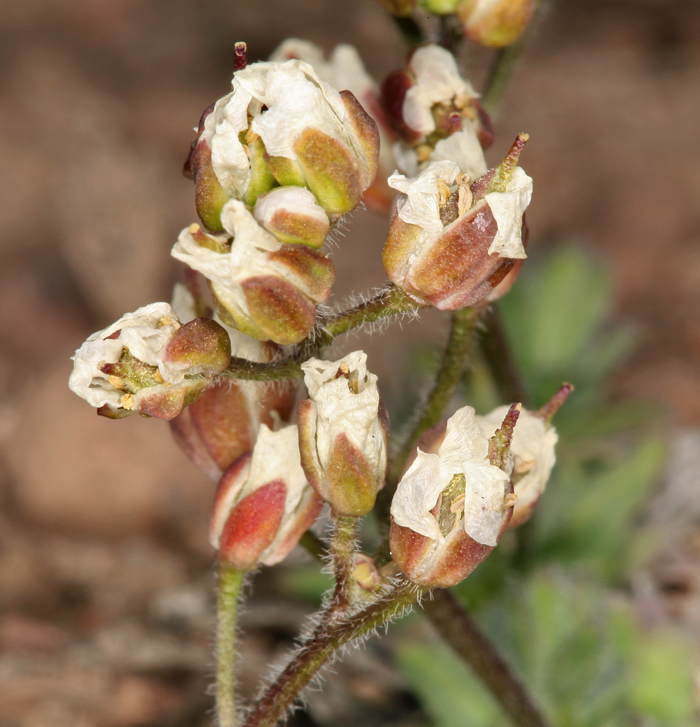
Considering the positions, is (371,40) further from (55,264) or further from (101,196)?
(55,264)

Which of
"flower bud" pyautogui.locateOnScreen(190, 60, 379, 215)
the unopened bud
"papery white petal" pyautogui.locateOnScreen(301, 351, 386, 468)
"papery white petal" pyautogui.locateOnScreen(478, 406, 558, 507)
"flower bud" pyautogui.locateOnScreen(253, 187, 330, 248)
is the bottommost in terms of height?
"papery white petal" pyautogui.locateOnScreen(478, 406, 558, 507)

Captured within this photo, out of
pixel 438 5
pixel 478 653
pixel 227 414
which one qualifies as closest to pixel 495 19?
pixel 438 5

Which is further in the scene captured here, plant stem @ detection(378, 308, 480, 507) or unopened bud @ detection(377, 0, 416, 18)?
unopened bud @ detection(377, 0, 416, 18)

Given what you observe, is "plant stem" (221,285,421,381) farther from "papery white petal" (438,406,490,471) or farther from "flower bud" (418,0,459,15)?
"flower bud" (418,0,459,15)

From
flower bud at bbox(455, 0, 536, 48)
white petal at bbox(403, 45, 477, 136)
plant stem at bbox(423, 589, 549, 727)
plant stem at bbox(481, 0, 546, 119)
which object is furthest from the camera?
plant stem at bbox(481, 0, 546, 119)

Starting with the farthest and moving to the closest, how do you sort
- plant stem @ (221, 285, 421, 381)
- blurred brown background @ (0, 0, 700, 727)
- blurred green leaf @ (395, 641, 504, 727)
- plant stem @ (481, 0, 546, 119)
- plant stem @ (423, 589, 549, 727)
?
1. blurred brown background @ (0, 0, 700, 727)
2. blurred green leaf @ (395, 641, 504, 727)
3. plant stem @ (481, 0, 546, 119)
4. plant stem @ (423, 589, 549, 727)
5. plant stem @ (221, 285, 421, 381)

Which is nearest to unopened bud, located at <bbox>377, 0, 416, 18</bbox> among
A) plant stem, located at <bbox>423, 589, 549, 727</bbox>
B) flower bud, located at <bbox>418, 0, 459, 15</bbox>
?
flower bud, located at <bbox>418, 0, 459, 15</bbox>

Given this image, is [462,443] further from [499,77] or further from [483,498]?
[499,77]
